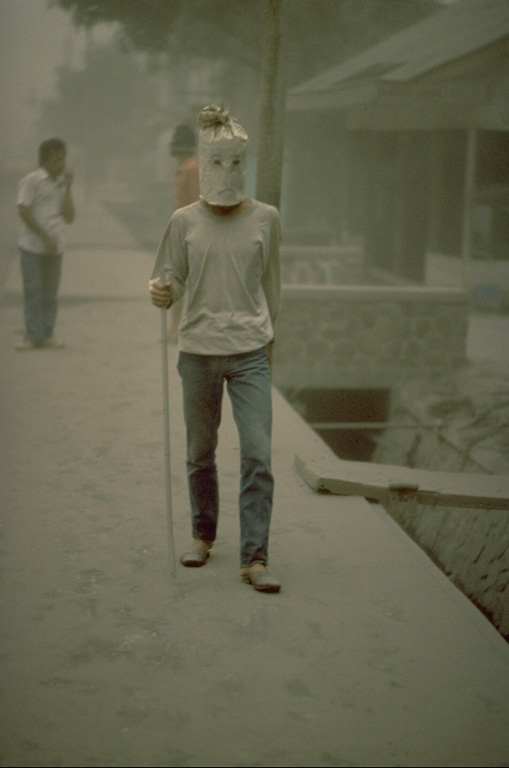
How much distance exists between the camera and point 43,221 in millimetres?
9086

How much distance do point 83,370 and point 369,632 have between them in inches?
216

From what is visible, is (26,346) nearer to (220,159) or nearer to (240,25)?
(220,159)

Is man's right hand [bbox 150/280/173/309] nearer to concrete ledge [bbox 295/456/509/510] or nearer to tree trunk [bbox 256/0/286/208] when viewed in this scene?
concrete ledge [bbox 295/456/509/510]

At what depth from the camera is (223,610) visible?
4.00 metres

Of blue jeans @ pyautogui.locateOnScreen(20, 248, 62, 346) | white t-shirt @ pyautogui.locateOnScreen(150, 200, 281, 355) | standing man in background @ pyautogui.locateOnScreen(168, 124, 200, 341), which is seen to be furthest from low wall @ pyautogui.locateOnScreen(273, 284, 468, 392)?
white t-shirt @ pyautogui.locateOnScreen(150, 200, 281, 355)

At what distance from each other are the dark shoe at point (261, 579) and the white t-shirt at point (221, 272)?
86 centimetres

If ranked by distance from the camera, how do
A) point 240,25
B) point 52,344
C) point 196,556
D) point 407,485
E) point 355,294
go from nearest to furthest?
point 196,556
point 407,485
point 52,344
point 355,294
point 240,25

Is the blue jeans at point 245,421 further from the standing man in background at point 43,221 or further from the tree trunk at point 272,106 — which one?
the standing man in background at point 43,221

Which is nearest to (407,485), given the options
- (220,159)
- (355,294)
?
(220,159)

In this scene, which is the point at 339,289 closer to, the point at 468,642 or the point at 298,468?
the point at 298,468

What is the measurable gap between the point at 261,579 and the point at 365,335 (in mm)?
6870

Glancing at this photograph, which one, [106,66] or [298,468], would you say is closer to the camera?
[298,468]

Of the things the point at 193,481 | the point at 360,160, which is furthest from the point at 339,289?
the point at 360,160

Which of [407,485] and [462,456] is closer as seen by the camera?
[407,485]
